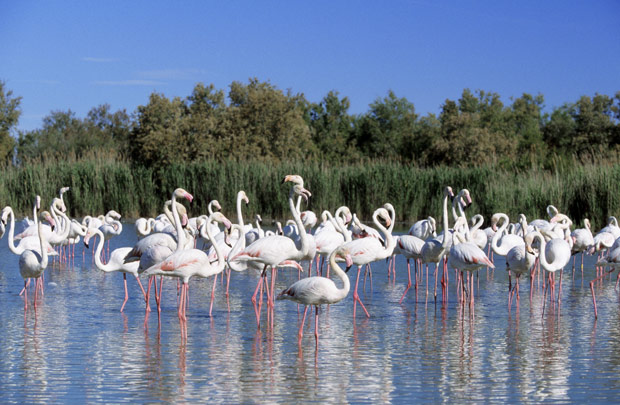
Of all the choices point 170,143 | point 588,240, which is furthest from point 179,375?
point 170,143

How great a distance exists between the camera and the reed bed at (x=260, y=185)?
25391 millimetres

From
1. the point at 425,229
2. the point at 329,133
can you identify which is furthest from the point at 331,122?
the point at 425,229

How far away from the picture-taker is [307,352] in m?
7.89

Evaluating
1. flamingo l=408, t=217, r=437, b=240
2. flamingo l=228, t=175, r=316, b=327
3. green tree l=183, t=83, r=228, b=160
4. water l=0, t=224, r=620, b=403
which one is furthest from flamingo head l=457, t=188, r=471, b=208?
green tree l=183, t=83, r=228, b=160

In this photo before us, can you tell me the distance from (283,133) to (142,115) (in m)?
6.58

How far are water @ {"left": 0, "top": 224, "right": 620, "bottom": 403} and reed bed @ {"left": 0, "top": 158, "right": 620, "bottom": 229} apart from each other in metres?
13.8

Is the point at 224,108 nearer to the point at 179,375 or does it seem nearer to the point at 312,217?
the point at 312,217

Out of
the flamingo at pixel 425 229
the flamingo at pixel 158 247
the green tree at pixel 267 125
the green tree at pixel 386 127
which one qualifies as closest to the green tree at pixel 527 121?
the green tree at pixel 386 127

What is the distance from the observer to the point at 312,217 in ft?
59.9

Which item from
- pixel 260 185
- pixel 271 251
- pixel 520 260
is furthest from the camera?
pixel 260 185

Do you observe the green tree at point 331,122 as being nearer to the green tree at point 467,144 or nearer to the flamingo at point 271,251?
the green tree at point 467,144

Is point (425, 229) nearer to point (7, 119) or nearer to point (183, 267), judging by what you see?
point (183, 267)

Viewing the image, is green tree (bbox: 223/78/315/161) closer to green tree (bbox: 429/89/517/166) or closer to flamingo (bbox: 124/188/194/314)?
green tree (bbox: 429/89/517/166)

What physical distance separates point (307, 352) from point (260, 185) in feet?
63.7
